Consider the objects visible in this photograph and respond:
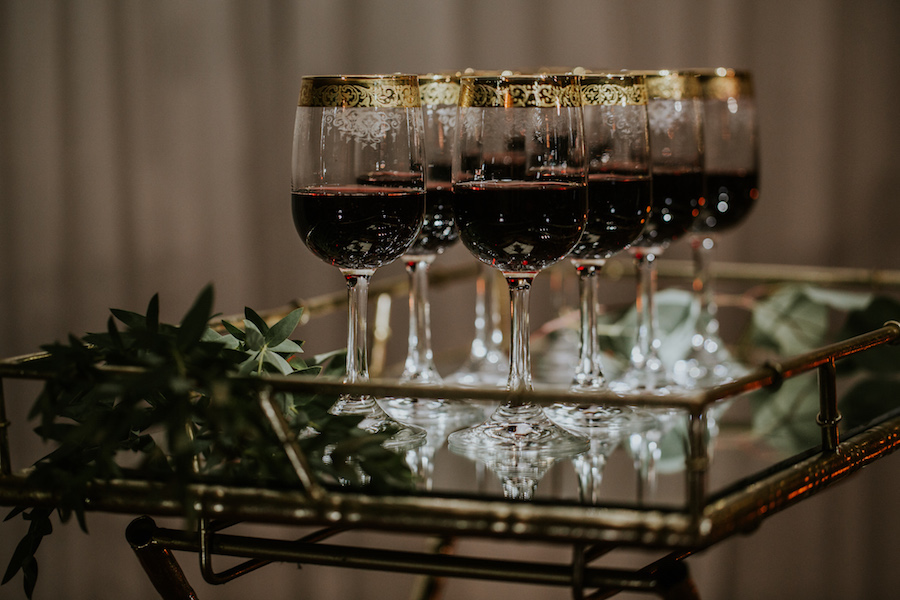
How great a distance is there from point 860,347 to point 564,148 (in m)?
0.24

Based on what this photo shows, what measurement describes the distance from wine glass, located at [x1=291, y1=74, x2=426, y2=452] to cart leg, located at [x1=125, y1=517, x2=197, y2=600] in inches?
5.6

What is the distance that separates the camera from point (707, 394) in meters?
0.46

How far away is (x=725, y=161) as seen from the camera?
891 mm

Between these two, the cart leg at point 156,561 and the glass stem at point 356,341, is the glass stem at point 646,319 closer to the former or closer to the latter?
the glass stem at point 356,341

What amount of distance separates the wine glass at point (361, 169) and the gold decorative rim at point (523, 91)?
53 millimetres

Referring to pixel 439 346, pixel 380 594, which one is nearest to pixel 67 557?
pixel 380 594

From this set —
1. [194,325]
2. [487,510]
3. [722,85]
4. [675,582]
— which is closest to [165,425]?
[194,325]

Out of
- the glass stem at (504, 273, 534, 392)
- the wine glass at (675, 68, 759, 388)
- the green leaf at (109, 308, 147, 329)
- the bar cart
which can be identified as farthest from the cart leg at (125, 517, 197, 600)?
the wine glass at (675, 68, 759, 388)

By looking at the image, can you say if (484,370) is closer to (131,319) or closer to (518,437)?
(518,437)

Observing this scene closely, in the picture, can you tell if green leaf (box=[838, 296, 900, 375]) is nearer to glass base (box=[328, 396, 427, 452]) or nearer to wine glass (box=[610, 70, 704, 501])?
wine glass (box=[610, 70, 704, 501])

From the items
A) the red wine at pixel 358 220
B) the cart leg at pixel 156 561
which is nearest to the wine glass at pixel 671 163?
the red wine at pixel 358 220

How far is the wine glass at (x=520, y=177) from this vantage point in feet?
1.98

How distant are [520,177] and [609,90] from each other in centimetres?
14

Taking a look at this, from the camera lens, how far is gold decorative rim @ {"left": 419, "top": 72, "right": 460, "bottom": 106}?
0.76 metres
